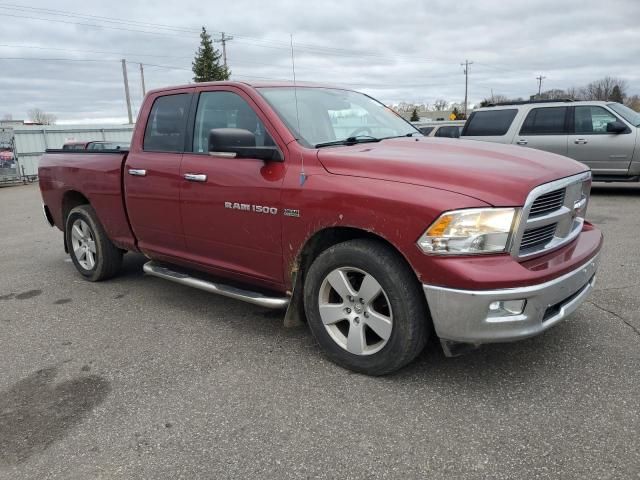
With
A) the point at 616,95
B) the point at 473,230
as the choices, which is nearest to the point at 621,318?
the point at 473,230

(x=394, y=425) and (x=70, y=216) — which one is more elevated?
(x=70, y=216)

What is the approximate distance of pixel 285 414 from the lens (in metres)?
2.95

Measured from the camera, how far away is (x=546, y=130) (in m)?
10.9

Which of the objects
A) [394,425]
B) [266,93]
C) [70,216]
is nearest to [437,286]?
[394,425]

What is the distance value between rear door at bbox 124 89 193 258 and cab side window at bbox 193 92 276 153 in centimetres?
17

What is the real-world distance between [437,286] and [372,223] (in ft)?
1.68

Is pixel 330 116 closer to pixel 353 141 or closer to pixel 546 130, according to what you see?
pixel 353 141

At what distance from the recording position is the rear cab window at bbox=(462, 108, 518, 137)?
11.2 meters

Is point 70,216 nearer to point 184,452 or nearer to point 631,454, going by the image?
point 184,452

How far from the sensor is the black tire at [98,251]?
5320 mm

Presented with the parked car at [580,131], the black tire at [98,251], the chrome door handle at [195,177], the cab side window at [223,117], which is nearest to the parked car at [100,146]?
the black tire at [98,251]

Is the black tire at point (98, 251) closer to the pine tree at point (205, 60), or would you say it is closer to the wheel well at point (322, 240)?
the wheel well at point (322, 240)

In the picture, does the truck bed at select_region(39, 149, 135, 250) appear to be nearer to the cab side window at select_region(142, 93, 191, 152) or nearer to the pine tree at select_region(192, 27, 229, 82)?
the cab side window at select_region(142, 93, 191, 152)

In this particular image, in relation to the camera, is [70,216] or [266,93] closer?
[266,93]
